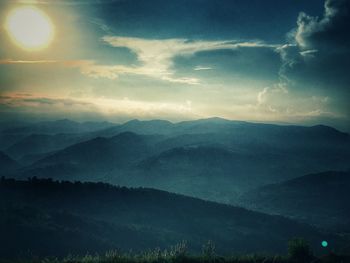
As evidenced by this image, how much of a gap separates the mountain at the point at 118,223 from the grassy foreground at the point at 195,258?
49.9 metres

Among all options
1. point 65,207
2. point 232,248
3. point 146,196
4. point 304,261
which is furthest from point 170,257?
point 146,196

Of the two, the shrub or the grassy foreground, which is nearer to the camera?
the grassy foreground

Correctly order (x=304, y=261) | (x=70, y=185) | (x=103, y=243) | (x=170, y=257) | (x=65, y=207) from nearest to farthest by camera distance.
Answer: (x=170, y=257)
(x=304, y=261)
(x=103, y=243)
(x=65, y=207)
(x=70, y=185)

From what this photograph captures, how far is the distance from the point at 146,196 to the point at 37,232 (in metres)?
57.5

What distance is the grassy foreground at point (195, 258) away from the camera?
14297 millimetres

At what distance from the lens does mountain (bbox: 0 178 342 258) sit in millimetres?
67250

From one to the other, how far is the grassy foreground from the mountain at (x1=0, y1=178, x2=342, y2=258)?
49.9 metres

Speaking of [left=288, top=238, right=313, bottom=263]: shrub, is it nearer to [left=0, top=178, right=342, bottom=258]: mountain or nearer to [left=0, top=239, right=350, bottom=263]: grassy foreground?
[left=0, top=239, right=350, bottom=263]: grassy foreground

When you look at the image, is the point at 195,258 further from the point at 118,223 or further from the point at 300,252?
the point at 118,223

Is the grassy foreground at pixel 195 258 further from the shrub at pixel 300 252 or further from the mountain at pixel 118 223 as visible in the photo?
the mountain at pixel 118 223

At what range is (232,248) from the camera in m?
93.0

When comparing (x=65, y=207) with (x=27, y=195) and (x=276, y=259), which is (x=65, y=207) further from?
(x=276, y=259)

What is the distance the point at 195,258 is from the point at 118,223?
79.4 meters

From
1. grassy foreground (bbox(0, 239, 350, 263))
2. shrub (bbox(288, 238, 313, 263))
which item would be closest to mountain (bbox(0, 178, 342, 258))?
grassy foreground (bbox(0, 239, 350, 263))
